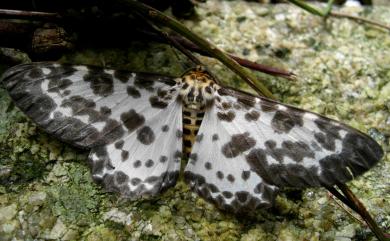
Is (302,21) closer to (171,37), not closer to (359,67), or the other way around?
(359,67)

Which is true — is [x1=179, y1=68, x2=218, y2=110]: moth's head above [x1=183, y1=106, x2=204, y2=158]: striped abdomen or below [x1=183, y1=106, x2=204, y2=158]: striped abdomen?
above

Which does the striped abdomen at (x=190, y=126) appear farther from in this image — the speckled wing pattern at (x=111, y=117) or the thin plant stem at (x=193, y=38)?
the thin plant stem at (x=193, y=38)

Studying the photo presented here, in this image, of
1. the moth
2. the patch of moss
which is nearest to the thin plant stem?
the moth

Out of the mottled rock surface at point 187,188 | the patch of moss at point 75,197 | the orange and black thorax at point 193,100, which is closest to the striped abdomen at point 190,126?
the orange and black thorax at point 193,100

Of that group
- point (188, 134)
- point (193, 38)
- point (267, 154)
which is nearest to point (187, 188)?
point (188, 134)

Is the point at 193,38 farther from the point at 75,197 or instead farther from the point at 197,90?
the point at 75,197

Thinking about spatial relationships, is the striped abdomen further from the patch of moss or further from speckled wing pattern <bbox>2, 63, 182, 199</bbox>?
the patch of moss
